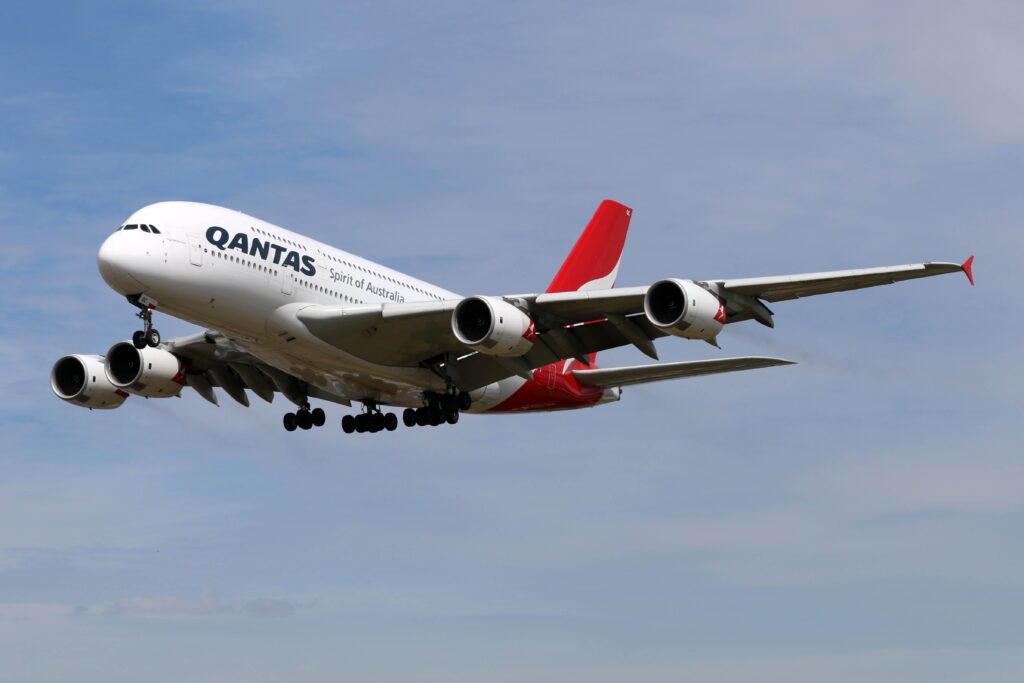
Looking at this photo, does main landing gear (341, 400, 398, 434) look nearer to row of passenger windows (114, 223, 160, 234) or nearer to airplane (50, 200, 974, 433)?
airplane (50, 200, 974, 433)

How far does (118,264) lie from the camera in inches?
1439

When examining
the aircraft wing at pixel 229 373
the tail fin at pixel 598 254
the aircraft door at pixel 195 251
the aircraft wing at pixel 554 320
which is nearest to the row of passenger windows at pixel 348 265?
the aircraft wing at pixel 554 320

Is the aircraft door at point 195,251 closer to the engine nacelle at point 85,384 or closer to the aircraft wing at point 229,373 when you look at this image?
the aircraft wing at point 229,373

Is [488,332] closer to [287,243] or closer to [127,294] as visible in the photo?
[287,243]

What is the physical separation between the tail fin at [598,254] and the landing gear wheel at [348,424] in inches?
310

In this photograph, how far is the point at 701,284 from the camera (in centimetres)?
3684

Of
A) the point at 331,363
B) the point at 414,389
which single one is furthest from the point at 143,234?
the point at 414,389

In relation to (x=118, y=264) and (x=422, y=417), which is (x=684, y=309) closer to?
→ (x=422, y=417)

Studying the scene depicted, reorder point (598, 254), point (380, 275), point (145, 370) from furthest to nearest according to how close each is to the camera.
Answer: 1. point (598, 254)
2. point (145, 370)
3. point (380, 275)

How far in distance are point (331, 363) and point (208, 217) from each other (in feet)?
17.0

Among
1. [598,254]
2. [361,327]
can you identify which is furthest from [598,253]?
[361,327]

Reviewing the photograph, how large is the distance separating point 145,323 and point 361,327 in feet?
17.5

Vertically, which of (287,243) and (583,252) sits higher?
(583,252)

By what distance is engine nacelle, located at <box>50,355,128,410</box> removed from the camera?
46.0m
